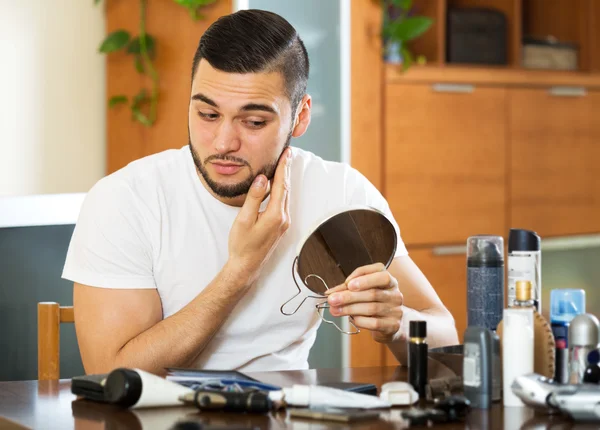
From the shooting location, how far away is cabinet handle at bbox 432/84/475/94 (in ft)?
12.0

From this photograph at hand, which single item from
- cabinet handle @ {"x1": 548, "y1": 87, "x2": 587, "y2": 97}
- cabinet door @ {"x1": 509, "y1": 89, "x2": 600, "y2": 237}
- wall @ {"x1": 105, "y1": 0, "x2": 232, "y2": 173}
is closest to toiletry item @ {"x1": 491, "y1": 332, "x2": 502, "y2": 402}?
wall @ {"x1": 105, "y1": 0, "x2": 232, "y2": 173}

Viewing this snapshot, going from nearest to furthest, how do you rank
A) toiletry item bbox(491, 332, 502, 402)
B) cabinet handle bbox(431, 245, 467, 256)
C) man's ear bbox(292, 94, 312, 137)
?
toiletry item bbox(491, 332, 502, 402) < man's ear bbox(292, 94, 312, 137) < cabinet handle bbox(431, 245, 467, 256)

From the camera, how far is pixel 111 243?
68.1 inches

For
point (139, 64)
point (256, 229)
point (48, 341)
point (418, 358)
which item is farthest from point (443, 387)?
point (139, 64)

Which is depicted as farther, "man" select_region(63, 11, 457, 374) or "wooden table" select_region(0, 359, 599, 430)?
"man" select_region(63, 11, 457, 374)

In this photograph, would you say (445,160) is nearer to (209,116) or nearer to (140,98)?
(140,98)

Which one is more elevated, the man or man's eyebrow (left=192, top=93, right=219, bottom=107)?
man's eyebrow (left=192, top=93, right=219, bottom=107)

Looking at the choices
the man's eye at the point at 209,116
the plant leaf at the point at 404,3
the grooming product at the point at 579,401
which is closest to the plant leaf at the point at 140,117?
the plant leaf at the point at 404,3

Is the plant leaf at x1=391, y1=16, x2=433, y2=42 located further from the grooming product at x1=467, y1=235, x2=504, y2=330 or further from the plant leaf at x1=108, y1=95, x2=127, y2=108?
the grooming product at x1=467, y1=235, x2=504, y2=330

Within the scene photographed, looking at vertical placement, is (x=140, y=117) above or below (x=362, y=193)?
above

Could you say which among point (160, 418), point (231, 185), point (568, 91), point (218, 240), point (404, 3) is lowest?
point (160, 418)

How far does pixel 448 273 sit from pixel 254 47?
204 centimetres

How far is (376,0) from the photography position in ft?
11.4

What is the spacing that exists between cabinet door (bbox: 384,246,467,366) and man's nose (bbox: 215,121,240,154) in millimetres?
1937
